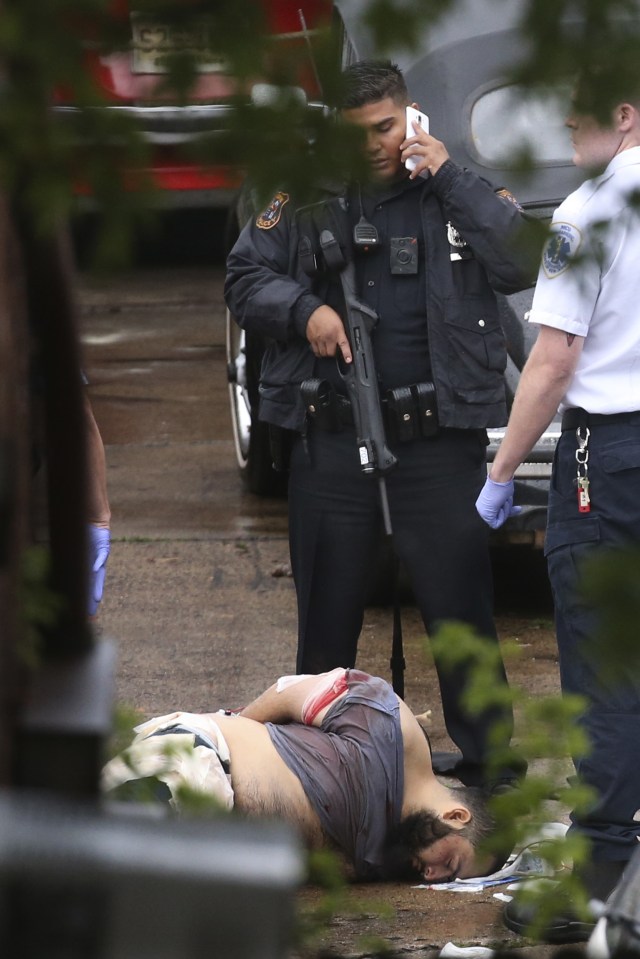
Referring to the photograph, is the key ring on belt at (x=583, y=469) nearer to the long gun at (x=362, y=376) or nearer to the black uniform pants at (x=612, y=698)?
the black uniform pants at (x=612, y=698)

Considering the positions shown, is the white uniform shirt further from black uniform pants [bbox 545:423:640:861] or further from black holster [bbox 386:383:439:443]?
black holster [bbox 386:383:439:443]

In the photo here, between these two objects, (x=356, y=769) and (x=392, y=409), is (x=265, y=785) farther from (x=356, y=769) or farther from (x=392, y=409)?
(x=392, y=409)

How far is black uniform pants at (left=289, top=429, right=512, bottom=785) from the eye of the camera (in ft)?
14.8

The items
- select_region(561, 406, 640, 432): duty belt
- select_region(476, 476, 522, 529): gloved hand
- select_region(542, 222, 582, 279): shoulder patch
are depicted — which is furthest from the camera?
select_region(476, 476, 522, 529): gloved hand

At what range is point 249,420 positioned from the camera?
6.93m

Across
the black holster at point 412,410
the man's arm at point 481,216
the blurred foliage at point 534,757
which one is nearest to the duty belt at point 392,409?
the black holster at point 412,410

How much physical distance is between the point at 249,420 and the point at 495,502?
2822mm

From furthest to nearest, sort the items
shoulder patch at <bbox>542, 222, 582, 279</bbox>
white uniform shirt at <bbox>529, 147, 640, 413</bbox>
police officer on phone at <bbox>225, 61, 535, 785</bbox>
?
police officer on phone at <bbox>225, 61, 535, 785</bbox>, white uniform shirt at <bbox>529, 147, 640, 413</bbox>, shoulder patch at <bbox>542, 222, 582, 279</bbox>

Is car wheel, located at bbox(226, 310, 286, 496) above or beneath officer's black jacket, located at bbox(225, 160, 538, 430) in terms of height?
beneath

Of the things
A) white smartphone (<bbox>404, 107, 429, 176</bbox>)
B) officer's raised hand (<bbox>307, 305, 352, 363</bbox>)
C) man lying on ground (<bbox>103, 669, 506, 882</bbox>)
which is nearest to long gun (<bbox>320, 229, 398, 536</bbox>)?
officer's raised hand (<bbox>307, 305, 352, 363</bbox>)

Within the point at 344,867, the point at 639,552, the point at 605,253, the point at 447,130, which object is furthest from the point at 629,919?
the point at 447,130

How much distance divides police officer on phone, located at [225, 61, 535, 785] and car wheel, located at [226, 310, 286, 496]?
172cm

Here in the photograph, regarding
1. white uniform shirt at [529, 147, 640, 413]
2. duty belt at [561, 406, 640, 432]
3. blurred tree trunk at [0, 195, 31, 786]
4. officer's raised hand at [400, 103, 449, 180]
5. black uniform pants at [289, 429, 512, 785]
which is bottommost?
black uniform pants at [289, 429, 512, 785]

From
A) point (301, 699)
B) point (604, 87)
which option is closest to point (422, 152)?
point (301, 699)
